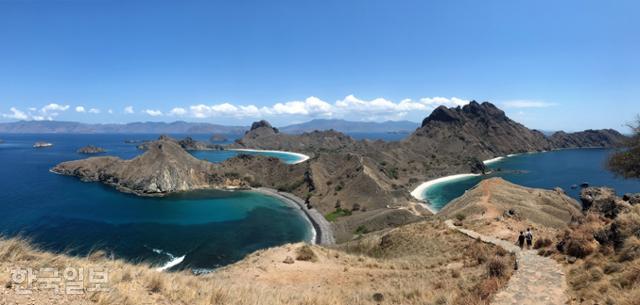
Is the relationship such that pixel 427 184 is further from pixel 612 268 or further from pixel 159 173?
pixel 612 268

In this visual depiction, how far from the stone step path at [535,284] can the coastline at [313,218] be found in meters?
49.2

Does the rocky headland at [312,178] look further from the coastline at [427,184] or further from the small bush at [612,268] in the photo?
the small bush at [612,268]

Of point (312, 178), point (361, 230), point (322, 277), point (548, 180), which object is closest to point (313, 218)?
point (361, 230)

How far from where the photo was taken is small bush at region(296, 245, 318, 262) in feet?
112

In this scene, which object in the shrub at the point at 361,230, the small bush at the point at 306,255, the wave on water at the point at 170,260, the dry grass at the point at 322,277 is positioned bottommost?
the wave on water at the point at 170,260

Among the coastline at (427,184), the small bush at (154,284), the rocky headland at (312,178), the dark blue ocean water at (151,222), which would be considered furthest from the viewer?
the coastline at (427,184)

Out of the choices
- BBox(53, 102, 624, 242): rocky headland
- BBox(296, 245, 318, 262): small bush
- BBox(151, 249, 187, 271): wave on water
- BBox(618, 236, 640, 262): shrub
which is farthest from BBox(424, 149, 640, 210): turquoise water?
BBox(618, 236, 640, 262): shrub

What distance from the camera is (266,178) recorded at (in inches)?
5138

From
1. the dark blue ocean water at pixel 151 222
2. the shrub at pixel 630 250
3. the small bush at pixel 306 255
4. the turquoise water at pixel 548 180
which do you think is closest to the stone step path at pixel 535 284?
the shrub at pixel 630 250

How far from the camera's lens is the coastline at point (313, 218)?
2771 inches

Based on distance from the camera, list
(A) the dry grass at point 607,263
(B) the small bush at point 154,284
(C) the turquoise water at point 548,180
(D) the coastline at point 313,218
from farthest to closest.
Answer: (C) the turquoise water at point 548,180
(D) the coastline at point 313,218
(A) the dry grass at point 607,263
(B) the small bush at point 154,284

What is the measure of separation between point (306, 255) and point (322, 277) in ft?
23.2

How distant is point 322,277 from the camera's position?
27688 mm

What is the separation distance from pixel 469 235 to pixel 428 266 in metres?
9.60
